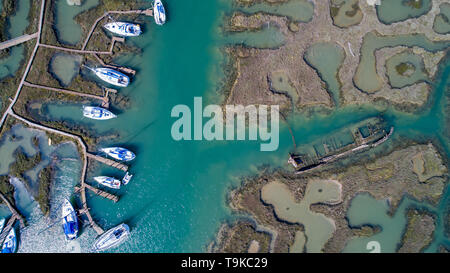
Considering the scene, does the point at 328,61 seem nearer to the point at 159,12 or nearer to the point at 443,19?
the point at 443,19

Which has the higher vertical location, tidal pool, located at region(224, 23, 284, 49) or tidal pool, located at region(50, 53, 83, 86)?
tidal pool, located at region(224, 23, 284, 49)

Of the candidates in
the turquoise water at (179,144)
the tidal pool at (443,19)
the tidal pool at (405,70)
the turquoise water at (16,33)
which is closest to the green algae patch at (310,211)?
the turquoise water at (179,144)

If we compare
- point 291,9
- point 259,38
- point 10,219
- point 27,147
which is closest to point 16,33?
point 27,147

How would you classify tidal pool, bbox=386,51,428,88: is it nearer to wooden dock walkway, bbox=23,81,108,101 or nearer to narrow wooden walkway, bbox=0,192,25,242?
wooden dock walkway, bbox=23,81,108,101

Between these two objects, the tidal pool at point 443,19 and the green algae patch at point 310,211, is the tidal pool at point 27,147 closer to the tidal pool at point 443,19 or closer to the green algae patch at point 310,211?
the green algae patch at point 310,211

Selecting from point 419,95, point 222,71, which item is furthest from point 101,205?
Answer: point 419,95

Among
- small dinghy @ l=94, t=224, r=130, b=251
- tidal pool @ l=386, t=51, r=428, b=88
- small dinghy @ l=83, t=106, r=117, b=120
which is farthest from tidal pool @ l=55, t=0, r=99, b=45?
tidal pool @ l=386, t=51, r=428, b=88
